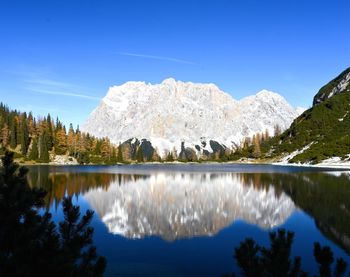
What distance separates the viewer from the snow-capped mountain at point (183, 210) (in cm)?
3019

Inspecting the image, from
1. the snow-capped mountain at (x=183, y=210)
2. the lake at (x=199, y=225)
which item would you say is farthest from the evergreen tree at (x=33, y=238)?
the snow-capped mountain at (x=183, y=210)

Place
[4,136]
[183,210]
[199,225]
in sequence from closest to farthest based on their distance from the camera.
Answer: [199,225] → [183,210] → [4,136]

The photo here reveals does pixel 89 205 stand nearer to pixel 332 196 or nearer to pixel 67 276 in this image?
pixel 332 196

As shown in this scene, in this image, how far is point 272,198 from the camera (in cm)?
4722

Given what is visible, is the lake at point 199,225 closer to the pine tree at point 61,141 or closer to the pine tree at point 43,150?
the pine tree at point 43,150

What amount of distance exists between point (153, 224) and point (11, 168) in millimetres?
22413

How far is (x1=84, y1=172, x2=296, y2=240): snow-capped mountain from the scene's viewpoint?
30.2 m

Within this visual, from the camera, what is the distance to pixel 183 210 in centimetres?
3903

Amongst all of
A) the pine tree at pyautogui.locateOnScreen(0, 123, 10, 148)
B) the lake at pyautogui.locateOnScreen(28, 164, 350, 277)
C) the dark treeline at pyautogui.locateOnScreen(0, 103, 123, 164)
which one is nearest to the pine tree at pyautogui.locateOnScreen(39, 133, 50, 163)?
the dark treeline at pyautogui.locateOnScreen(0, 103, 123, 164)

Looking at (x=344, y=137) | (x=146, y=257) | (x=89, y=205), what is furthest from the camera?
(x=344, y=137)

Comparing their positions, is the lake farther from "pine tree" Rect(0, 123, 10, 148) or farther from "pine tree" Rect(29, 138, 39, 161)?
→ "pine tree" Rect(0, 123, 10, 148)

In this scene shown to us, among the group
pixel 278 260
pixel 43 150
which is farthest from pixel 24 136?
pixel 278 260

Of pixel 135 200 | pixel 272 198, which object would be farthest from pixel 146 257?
pixel 272 198

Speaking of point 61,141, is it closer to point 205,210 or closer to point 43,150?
point 43,150
